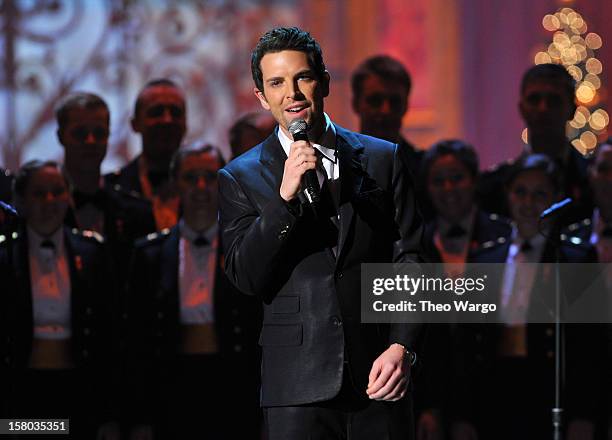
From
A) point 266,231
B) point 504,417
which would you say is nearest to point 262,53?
point 266,231

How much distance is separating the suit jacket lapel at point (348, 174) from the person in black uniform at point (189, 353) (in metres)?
1.75

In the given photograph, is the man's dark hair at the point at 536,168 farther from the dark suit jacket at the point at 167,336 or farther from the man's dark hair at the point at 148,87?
the man's dark hair at the point at 148,87

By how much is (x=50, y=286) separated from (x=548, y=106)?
1911mm

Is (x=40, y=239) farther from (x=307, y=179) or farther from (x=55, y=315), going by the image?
(x=307, y=179)

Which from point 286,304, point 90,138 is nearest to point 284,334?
point 286,304

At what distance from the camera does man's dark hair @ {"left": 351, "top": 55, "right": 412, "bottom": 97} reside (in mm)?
4285

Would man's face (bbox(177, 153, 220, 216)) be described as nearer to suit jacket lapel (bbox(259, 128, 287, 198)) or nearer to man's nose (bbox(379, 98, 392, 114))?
man's nose (bbox(379, 98, 392, 114))

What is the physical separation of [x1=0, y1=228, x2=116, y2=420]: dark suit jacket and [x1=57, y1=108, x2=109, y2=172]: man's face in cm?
34

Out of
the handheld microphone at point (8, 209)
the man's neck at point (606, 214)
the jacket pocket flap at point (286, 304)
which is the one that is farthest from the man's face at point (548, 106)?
the jacket pocket flap at point (286, 304)

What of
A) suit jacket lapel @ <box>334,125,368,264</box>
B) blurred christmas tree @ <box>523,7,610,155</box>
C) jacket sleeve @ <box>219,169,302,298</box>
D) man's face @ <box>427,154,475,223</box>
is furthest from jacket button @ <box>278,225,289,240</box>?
blurred christmas tree @ <box>523,7,610,155</box>

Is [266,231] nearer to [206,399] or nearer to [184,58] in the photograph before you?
[206,399]

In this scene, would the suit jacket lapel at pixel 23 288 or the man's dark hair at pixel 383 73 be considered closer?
the suit jacket lapel at pixel 23 288

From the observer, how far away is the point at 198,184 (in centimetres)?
399

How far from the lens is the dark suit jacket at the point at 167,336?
12.5ft
